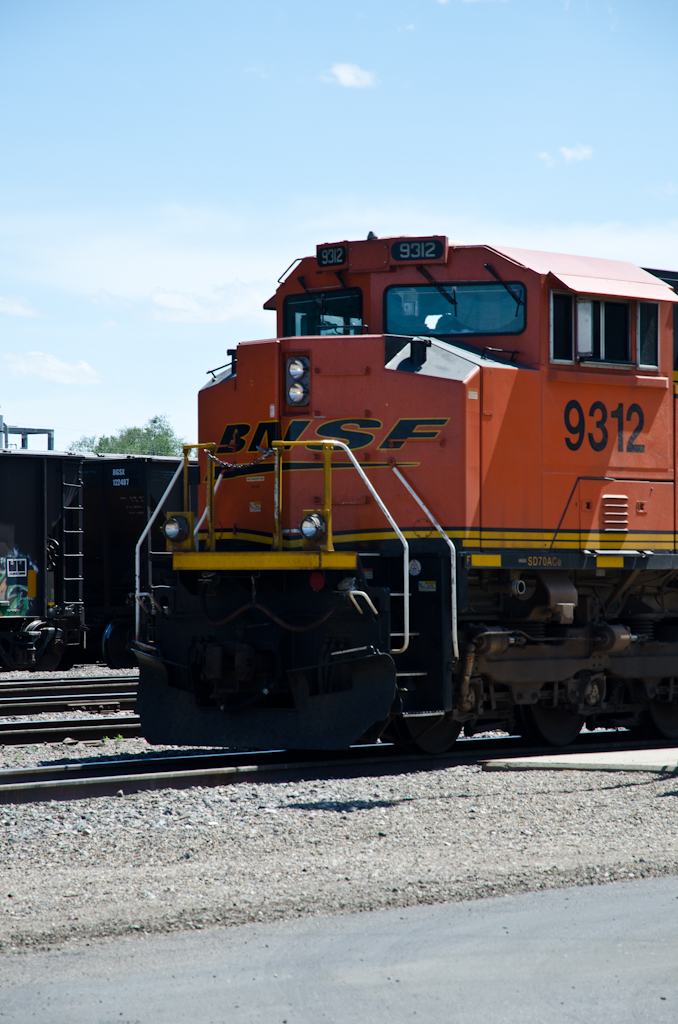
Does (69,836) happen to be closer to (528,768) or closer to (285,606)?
(285,606)

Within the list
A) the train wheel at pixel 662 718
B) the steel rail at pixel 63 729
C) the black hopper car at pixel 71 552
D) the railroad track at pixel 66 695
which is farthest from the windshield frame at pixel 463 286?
the black hopper car at pixel 71 552

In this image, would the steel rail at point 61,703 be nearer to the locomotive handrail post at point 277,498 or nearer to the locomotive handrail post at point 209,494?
the locomotive handrail post at point 209,494

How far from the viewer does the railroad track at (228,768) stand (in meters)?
7.61

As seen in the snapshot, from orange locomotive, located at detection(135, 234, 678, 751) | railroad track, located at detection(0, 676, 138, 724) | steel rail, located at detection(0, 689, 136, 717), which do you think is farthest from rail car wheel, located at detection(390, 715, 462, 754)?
steel rail, located at detection(0, 689, 136, 717)

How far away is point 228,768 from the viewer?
27.5 ft

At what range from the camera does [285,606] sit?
8859mm

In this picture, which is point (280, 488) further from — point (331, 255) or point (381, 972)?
point (381, 972)

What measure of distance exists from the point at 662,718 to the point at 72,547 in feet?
31.5

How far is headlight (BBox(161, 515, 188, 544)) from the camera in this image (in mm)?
9328

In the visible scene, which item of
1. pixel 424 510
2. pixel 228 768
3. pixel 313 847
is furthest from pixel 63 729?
pixel 313 847

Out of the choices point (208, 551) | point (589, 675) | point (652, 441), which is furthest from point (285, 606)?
point (652, 441)

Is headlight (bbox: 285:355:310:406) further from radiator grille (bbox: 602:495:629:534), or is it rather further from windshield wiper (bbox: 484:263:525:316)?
radiator grille (bbox: 602:495:629:534)

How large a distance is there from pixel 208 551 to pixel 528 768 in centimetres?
299

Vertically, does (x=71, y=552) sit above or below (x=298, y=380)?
below
